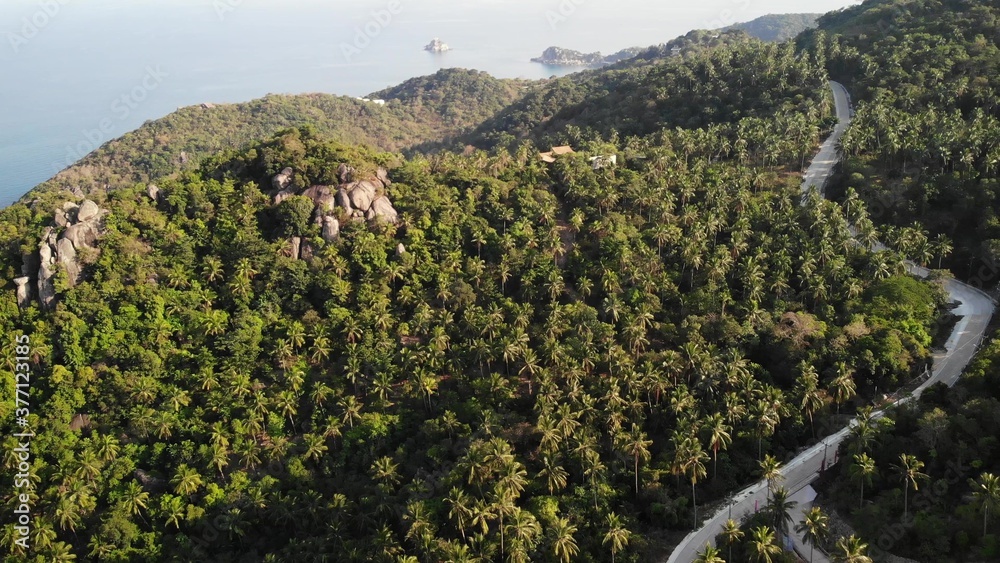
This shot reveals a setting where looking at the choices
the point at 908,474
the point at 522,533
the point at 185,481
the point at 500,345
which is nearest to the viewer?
the point at 908,474

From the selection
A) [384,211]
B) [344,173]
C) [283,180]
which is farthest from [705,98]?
[283,180]

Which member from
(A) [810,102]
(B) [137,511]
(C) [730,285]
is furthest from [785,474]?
(A) [810,102]

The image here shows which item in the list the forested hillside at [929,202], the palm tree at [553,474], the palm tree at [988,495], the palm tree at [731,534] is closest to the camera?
the palm tree at [988,495]

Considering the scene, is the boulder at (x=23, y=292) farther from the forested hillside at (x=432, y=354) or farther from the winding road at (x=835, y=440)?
the winding road at (x=835, y=440)

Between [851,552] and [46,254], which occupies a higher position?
[46,254]

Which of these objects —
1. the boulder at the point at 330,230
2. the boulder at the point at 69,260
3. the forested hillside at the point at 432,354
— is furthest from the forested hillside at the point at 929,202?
the boulder at the point at 69,260

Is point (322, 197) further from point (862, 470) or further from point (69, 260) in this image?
point (862, 470)

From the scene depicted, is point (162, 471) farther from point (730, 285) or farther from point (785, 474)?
point (730, 285)
